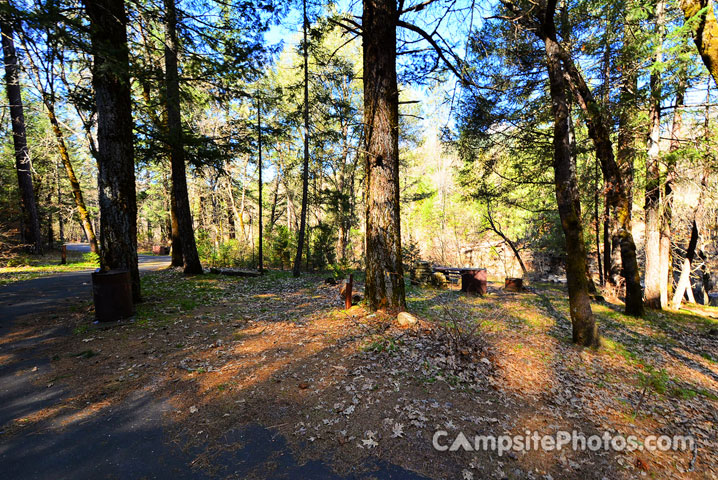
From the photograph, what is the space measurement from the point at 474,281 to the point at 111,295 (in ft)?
34.8

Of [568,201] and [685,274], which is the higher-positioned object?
[568,201]

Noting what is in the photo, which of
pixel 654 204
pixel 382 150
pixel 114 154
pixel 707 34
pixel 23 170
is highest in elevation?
pixel 23 170

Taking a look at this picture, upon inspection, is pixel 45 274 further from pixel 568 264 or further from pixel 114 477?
pixel 568 264

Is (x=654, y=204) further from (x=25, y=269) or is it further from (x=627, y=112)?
(x=25, y=269)

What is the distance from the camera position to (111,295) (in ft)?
19.2

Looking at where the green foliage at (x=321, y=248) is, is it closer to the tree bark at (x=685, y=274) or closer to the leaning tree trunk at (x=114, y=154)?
the leaning tree trunk at (x=114, y=154)

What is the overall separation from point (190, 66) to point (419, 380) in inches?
364

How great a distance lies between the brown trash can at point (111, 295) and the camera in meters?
5.77

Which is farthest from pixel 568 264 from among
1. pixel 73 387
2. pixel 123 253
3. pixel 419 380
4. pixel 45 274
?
pixel 45 274

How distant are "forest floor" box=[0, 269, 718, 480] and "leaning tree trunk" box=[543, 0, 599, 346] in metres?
0.55

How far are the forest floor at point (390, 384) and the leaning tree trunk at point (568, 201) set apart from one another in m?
0.55

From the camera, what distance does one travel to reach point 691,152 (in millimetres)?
6980

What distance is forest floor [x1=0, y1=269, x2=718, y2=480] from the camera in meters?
2.85

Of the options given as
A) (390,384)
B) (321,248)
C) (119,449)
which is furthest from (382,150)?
(321,248)
